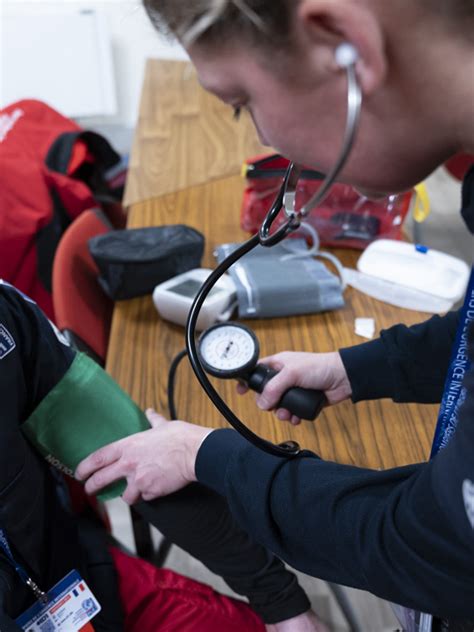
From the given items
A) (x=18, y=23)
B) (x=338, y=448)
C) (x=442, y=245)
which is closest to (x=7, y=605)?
A: (x=338, y=448)

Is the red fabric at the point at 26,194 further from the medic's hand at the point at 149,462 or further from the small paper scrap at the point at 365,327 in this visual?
the small paper scrap at the point at 365,327

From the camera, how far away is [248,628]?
3.00 feet

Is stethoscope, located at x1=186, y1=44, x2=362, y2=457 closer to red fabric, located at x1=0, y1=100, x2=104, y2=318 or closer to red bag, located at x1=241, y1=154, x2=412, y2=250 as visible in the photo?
red bag, located at x1=241, y1=154, x2=412, y2=250

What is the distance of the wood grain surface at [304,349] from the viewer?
95 centimetres

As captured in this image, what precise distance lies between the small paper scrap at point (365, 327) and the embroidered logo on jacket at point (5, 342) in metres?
0.70

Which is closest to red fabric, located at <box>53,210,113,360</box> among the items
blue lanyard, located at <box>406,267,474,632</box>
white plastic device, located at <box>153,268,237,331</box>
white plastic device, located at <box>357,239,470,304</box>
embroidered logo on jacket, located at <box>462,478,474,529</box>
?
white plastic device, located at <box>153,268,237,331</box>

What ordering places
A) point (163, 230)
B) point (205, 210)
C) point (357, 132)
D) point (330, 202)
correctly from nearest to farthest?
point (357, 132) < point (163, 230) < point (330, 202) < point (205, 210)

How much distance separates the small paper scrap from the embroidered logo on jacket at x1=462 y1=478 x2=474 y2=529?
2.20 ft

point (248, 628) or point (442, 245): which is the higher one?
point (248, 628)

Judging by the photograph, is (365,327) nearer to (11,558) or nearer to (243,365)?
(243,365)

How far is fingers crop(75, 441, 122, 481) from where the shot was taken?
0.83 meters

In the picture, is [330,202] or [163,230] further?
[330,202]

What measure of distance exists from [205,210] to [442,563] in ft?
3.90

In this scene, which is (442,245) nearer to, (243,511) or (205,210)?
(205,210)
